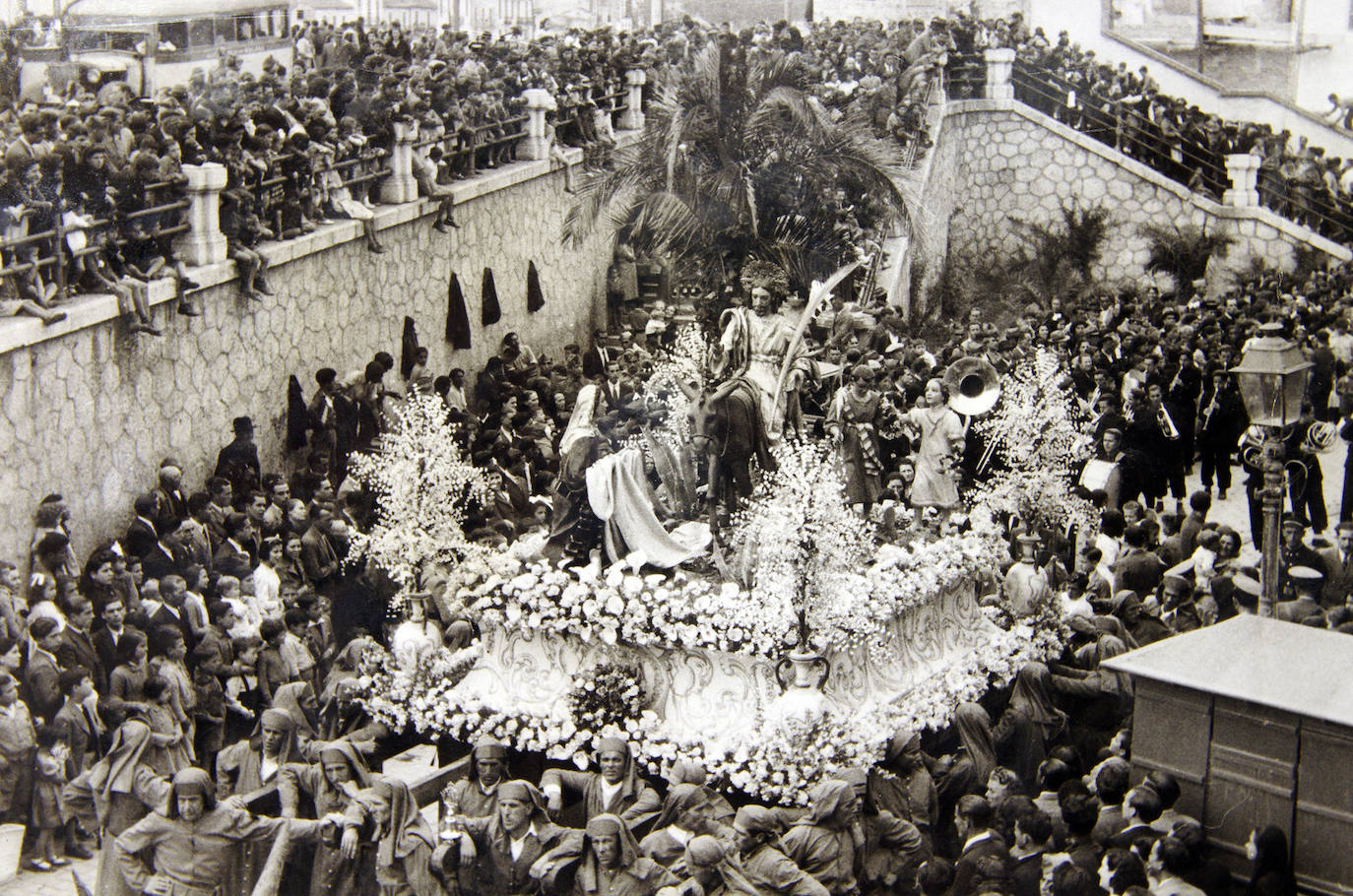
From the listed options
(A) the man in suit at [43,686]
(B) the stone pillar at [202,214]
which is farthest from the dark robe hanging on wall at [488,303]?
(A) the man in suit at [43,686]

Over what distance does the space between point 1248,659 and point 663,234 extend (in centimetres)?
837

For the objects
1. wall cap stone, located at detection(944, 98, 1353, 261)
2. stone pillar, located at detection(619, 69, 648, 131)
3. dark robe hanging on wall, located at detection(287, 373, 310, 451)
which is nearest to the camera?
dark robe hanging on wall, located at detection(287, 373, 310, 451)

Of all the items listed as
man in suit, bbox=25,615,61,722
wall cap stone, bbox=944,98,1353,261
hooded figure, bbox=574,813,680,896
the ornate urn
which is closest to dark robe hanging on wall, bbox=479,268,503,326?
wall cap stone, bbox=944,98,1353,261

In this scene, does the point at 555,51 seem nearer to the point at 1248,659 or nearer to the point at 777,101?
the point at 777,101

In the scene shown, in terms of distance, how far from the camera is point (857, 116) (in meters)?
15.4

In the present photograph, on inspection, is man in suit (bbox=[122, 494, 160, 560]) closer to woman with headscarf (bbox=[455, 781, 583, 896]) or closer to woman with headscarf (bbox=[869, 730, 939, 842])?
woman with headscarf (bbox=[455, 781, 583, 896])

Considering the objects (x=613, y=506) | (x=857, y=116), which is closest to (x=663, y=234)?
(x=857, y=116)

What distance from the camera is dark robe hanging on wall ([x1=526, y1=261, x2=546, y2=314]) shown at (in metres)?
18.5

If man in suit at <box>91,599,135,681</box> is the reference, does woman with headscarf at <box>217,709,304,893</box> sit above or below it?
below

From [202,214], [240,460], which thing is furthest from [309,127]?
[240,460]

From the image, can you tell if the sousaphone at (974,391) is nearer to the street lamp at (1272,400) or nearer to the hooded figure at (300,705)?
the street lamp at (1272,400)

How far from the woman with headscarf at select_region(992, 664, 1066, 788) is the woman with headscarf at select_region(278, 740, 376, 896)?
3693 millimetres

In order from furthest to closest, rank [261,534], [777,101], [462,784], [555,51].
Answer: [555,51], [777,101], [261,534], [462,784]

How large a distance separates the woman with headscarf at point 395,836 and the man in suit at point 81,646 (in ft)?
6.87
